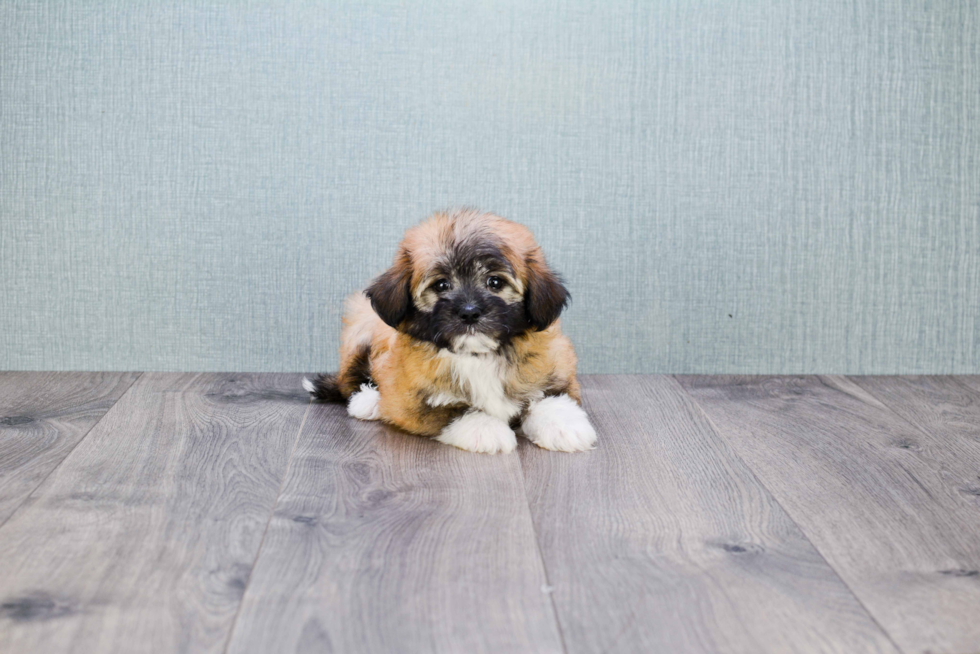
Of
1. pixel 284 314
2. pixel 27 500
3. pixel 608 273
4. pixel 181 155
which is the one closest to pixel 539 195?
pixel 608 273

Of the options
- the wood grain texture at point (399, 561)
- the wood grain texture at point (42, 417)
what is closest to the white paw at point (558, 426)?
the wood grain texture at point (399, 561)

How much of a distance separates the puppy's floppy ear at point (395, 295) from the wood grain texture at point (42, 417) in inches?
30.7

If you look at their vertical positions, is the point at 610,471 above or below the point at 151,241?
below

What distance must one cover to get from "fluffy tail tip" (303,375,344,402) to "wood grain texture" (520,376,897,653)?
65cm

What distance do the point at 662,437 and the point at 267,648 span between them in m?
1.24

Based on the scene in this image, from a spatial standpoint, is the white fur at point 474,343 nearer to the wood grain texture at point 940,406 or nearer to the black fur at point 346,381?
the black fur at point 346,381

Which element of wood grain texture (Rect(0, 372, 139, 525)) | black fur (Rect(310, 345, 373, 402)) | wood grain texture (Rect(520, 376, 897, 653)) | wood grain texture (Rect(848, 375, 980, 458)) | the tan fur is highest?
the tan fur

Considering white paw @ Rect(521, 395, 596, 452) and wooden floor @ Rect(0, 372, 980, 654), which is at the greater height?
white paw @ Rect(521, 395, 596, 452)

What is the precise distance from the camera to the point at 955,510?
1776 mm

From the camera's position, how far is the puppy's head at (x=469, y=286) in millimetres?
1990

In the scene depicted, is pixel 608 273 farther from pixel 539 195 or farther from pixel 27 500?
pixel 27 500

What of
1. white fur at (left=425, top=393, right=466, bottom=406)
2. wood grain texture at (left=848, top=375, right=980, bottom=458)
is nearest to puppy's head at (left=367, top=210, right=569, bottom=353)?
white fur at (left=425, top=393, right=466, bottom=406)

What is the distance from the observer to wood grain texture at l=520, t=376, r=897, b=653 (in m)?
1.30

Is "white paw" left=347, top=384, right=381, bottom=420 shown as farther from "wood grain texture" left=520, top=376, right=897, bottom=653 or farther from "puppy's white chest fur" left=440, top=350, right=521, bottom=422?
"wood grain texture" left=520, top=376, right=897, bottom=653
